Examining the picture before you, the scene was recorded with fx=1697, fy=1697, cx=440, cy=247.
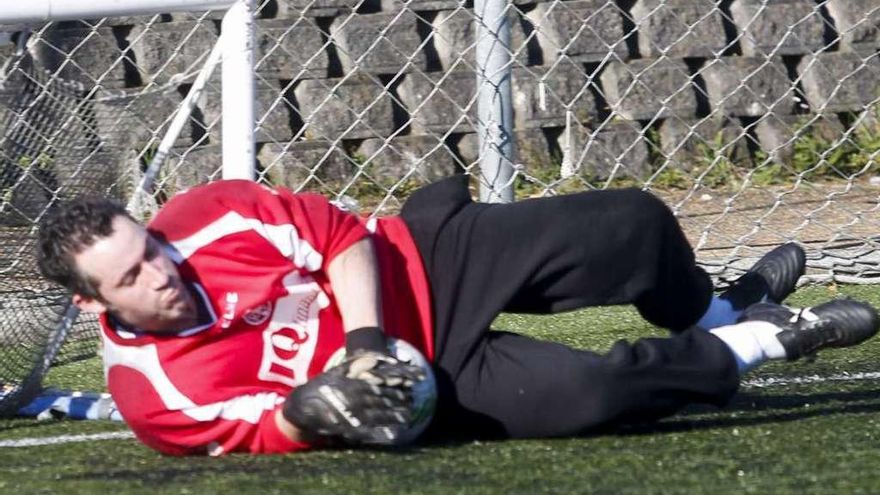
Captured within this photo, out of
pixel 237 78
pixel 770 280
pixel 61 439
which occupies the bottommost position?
pixel 61 439

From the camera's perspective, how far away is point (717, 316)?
3129 mm

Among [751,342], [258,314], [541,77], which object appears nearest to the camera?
[258,314]

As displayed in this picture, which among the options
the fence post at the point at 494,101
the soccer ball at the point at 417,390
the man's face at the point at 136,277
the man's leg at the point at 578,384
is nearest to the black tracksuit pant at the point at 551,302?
the man's leg at the point at 578,384

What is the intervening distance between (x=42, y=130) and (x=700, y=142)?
3.17 m

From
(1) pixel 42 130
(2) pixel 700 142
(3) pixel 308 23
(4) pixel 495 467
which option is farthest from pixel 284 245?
(2) pixel 700 142

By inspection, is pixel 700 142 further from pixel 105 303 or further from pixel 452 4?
pixel 105 303

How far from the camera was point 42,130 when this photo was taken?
3.22m

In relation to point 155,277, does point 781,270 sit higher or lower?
lower

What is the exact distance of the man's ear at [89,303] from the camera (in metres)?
2.60

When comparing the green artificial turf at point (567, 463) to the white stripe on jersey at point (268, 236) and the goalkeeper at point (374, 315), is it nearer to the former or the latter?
the goalkeeper at point (374, 315)

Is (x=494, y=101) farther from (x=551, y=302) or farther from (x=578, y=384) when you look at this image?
(x=578, y=384)

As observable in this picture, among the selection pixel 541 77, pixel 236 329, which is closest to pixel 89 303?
pixel 236 329

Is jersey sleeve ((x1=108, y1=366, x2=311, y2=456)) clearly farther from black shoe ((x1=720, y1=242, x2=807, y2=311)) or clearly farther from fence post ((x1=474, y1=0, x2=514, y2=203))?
fence post ((x1=474, y1=0, x2=514, y2=203))

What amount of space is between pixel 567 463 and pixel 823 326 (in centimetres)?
61
